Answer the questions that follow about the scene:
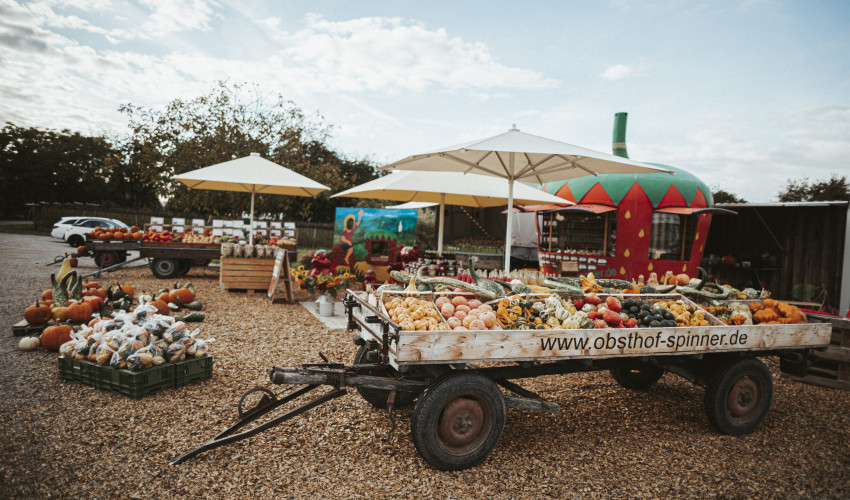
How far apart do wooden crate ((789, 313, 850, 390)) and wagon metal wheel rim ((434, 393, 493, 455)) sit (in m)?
4.41

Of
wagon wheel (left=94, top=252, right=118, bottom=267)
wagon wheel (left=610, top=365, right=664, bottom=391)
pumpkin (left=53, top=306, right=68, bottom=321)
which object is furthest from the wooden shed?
wagon wheel (left=94, top=252, right=118, bottom=267)

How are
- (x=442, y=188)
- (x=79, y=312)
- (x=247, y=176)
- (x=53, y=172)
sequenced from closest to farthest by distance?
1. (x=79, y=312)
2. (x=442, y=188)
3. (x=247, y=176)
4. (x=53, y=172)

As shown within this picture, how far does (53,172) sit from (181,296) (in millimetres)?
37591

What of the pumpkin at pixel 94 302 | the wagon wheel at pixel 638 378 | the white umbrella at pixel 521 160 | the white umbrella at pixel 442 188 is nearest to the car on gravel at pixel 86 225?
the pumpkin at pixel 94 302

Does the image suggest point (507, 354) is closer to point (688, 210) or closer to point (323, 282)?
point (323, 282)

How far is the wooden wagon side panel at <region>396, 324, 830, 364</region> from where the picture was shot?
2.90m

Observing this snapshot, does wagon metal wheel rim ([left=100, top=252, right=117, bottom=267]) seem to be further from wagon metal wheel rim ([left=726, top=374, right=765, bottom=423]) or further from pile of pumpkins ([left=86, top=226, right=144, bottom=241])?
wagon metal wheel rim ([left=726, top=374, right=765, bottom=423])

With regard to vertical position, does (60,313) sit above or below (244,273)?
below

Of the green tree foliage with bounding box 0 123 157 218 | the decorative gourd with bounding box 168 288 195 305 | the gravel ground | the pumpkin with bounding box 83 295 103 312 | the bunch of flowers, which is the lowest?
the gravel ground

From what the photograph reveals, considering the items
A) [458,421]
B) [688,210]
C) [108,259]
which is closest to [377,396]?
[458,421]

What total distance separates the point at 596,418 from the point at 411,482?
2.07 m

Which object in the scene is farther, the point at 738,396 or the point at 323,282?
the point at 323,282

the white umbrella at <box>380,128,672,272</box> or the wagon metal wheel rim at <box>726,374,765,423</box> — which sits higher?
the white umbrella at <box>380,128,672,272</box>

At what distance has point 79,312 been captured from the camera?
5527 mm
